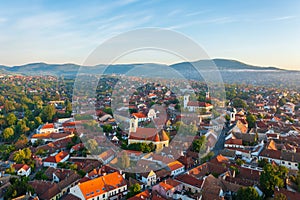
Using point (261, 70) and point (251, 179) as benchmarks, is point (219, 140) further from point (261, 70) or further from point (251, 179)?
point (261, 70)

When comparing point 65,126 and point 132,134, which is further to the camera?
point 65,126

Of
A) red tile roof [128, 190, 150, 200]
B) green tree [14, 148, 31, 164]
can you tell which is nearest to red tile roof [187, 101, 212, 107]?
green tree [14, 148, 31, 164]

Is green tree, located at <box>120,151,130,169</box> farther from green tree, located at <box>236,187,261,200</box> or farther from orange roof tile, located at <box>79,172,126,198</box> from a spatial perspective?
green tree, located at <box>236,187,261,200</box>

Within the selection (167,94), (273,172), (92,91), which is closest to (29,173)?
(273,172)

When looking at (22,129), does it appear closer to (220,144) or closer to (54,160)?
(54,160)

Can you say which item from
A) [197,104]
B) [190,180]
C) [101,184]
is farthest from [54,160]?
[197,104]

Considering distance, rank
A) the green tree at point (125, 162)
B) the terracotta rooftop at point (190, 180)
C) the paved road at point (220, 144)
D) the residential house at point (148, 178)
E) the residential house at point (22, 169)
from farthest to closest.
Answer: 1. the paved road at point (220, 144)
2. the residential house at point (22, 169)
3. the green tree at point (125, 162)
4. the residential house at point (148, 178)
5. the terracotta rooftop at point (190, 180)

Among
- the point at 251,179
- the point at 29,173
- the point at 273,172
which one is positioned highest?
the point at 273,172

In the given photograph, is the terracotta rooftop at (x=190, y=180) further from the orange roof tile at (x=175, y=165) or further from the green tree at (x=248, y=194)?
the green tree at (x=248, y=194)

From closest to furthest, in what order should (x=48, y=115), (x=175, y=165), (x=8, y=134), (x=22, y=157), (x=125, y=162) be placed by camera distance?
(x=125, y=162), (x=175, y=165), (x=22, y=157), (x=8, y=134), (x=48, y=115)

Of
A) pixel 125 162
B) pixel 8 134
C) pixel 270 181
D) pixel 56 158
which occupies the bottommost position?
pixel 8 134

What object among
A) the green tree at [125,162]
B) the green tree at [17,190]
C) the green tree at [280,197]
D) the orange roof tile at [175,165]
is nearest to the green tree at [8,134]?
the green tree at [17,190]
